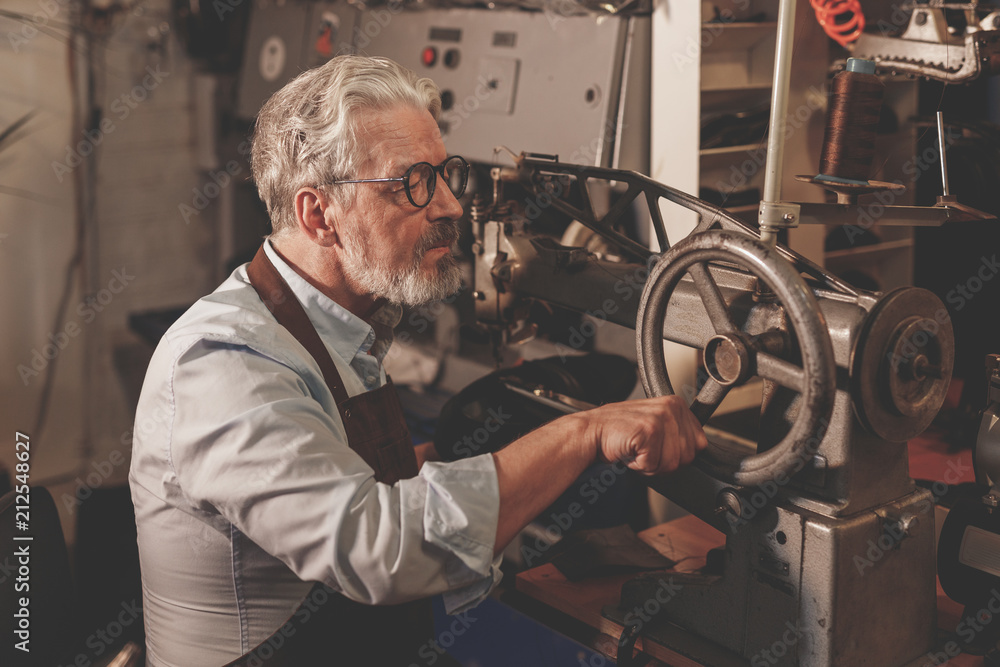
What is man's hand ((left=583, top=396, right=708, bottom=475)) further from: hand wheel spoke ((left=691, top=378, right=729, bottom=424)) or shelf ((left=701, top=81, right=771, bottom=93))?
shelf ((left=701, top=81, right=771, bottom=93))

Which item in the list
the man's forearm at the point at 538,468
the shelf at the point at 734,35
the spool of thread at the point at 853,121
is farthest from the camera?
the shelf at the point at 734,35

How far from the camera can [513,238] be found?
5.89 feet

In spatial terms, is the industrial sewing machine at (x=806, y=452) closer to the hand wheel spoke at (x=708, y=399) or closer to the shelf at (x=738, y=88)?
the hand wheel spoke at (x=708, y=399)

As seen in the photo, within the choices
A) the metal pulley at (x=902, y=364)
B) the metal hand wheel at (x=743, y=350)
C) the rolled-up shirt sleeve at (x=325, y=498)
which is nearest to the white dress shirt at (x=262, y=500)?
the rolled-up shirt sleeve at (x=325, y=498)

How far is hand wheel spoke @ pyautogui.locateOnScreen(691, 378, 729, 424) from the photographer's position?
1.23 m

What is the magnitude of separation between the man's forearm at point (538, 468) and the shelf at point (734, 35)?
125cm

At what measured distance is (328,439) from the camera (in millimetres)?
1135

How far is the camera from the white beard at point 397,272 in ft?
4.84

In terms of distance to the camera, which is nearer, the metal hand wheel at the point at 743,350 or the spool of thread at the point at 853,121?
the metal hand wheel at the point at 743,350

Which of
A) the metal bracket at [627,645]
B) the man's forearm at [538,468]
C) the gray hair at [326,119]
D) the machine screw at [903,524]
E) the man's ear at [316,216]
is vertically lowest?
the metal bracket at [627,645]

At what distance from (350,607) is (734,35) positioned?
1.62m

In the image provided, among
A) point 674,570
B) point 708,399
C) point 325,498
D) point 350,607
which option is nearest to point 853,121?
point 708,399

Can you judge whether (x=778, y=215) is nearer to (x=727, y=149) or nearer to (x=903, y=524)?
(x=903, y=524)

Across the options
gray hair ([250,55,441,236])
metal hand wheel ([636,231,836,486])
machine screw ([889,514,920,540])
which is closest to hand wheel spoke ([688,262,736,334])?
metal hand wheel ([636,231,836,486])
